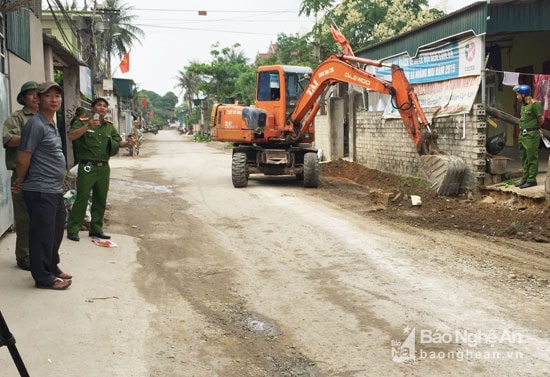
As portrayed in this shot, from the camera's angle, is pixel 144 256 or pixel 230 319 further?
pixel 144 256

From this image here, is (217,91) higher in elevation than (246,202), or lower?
higher

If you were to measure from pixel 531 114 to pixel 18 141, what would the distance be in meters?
8.59

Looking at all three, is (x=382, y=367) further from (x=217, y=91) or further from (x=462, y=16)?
(x=217, y=91)

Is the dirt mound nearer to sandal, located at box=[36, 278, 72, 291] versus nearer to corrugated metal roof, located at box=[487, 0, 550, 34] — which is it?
corrugated metal roof, located at box=[487, 0, 550, 34]

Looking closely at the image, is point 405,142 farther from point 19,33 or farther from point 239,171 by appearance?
point 19,33

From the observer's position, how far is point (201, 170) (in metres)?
18.5

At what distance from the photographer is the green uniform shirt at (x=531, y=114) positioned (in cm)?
992

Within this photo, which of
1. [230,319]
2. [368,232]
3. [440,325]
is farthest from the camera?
[368,232]

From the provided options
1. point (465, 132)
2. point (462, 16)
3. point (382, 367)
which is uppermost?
point (462, 16)

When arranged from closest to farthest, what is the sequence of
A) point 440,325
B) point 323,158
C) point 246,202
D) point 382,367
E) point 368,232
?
1. point 382,367
2. point 440,325
3. point 368,232
4. point 246,202
5. point 323,158

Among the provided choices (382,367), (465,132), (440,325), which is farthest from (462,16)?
(382,367)

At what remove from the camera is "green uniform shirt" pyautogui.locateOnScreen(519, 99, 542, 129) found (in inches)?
391

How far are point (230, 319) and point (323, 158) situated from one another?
1667 centimetres

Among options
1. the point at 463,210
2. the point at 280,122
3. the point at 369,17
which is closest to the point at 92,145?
the point at 463,210
